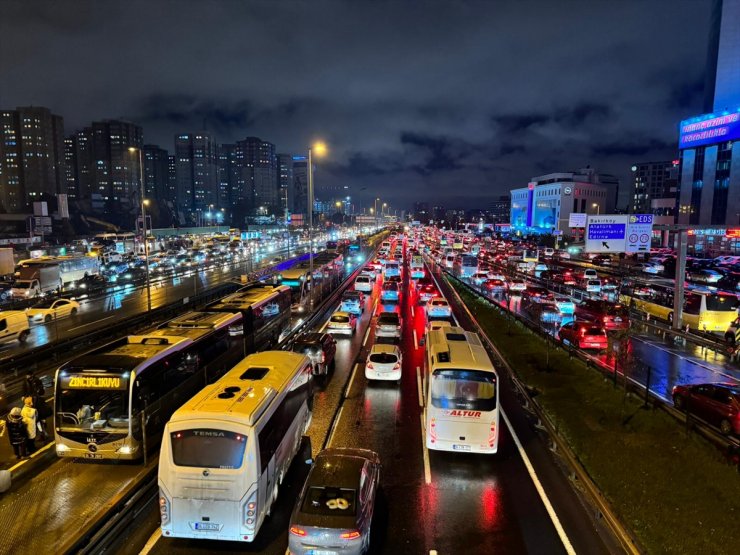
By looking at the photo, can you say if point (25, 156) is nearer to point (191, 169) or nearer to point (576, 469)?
point (191, 169)

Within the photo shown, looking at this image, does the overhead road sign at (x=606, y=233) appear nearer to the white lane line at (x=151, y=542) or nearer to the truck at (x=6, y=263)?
the white lane line at (x=151, y=542)

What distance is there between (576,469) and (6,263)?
51621 millimetres

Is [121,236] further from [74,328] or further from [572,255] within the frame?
[572,255]

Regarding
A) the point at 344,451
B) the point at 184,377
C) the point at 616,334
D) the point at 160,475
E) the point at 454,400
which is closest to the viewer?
the point at 160,475

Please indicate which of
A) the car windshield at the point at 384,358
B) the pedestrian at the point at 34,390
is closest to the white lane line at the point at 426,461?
the car windshield at the point at 384,358

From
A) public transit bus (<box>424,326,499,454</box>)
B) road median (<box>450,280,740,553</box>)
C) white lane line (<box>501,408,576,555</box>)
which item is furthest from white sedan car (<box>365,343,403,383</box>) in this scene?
public transit bus (<box>424,326,499,454</box>)

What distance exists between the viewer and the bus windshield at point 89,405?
11.6m

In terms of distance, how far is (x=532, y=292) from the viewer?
128 ft

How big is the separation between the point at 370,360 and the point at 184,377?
7256 millimetres

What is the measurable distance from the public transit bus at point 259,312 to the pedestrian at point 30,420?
23.0 ft

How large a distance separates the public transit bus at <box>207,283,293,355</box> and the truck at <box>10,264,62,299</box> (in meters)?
23.3

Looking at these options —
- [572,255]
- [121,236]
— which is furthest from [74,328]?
[572,255]

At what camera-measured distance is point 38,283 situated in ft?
129

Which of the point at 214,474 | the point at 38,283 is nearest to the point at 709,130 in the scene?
the point at 38,283
